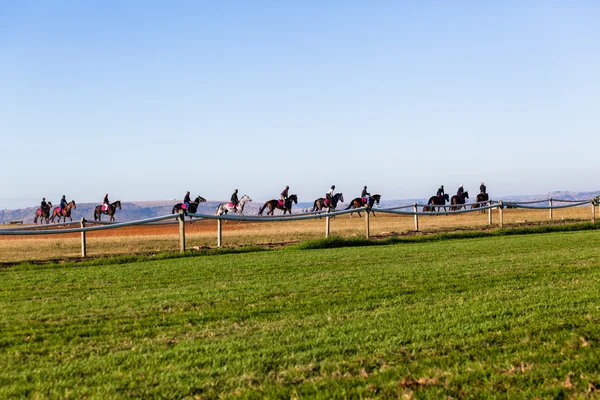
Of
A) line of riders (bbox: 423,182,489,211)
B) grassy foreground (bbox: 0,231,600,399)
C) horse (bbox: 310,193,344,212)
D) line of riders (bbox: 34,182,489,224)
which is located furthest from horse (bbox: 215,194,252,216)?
grassy foreground (bbox: 0,231,600,399)

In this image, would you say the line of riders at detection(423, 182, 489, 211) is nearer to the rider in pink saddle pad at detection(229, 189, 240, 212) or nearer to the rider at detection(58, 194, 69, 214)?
the rider in pink saddle pad at detection(229, 189, 240, 212)

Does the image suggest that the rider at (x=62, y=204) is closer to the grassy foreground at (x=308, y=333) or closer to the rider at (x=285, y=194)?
the rider at (x=285, y=194)

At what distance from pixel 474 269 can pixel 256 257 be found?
5.17 metres

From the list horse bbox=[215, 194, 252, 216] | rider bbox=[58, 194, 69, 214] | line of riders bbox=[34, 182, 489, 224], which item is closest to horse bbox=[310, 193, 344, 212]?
line of riders bbox=[34, 182, 489, 224]

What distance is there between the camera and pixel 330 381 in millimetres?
4918

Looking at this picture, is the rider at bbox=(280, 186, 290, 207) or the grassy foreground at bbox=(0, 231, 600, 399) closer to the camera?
the grassy foreground at bbox=(0, 231, 600, 399)

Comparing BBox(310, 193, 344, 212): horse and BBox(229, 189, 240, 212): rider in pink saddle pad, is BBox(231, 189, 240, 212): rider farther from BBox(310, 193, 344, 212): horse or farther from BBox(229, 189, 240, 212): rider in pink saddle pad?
BBox(310, 193, 344, 212): horse

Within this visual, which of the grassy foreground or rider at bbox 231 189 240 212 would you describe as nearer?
the grassy foreground

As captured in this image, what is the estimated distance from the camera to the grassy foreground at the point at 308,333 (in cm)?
485

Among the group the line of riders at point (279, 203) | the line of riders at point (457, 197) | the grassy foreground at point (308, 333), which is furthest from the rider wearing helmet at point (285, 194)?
the grassy foreground at point (308, 333)

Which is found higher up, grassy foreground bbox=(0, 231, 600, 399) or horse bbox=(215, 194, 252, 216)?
horse bbox=(215, 194, 252, 216)

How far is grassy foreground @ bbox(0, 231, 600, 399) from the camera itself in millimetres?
4852

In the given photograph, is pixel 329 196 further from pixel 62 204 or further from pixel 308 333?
pixel 308 333

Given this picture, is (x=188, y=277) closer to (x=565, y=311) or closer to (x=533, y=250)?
(x=565, y=311)
